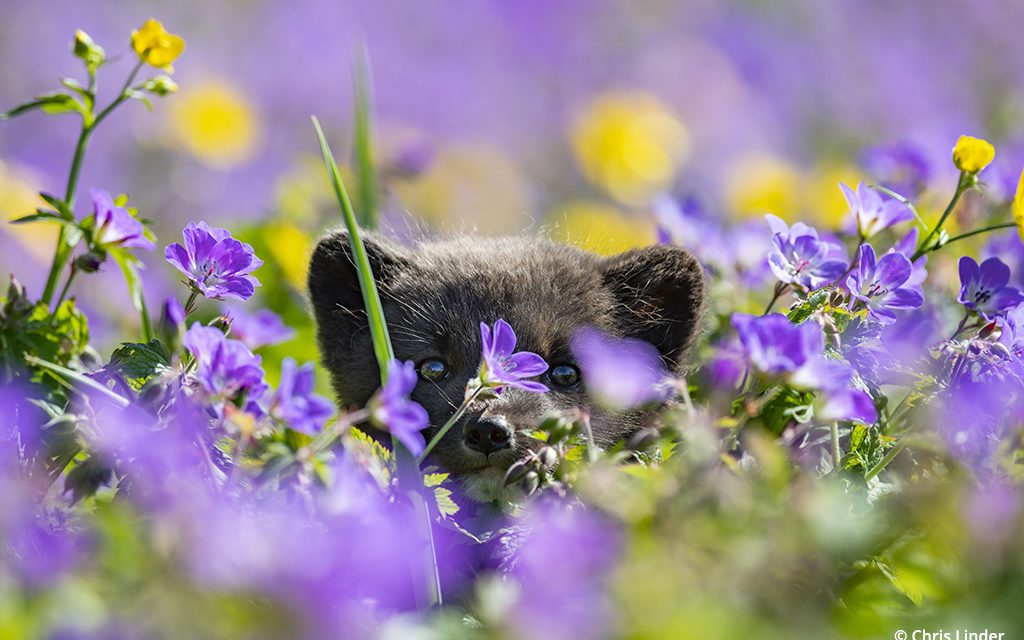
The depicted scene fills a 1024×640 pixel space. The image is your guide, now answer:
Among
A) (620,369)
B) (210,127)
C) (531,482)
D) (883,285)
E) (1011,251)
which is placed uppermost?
(210,127)

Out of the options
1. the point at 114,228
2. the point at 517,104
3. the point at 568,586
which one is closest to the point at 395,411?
the point at 568,586

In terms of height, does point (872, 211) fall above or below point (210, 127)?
below

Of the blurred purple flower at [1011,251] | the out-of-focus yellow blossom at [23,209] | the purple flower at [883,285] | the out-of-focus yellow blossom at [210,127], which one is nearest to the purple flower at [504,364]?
the purple flower at [883,285]

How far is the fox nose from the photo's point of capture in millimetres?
2602

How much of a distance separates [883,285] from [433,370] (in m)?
1.30

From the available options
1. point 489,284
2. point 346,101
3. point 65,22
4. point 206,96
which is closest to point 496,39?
point 346,101

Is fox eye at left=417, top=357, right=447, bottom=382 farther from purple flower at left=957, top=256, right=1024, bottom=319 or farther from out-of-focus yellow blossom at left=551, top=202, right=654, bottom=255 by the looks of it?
out-of-focus yellow blossom at left=551, top=202, right=654, bottom=255

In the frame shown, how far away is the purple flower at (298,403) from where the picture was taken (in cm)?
171

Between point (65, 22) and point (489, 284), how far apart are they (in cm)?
714

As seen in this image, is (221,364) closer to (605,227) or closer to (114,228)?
(114,228)

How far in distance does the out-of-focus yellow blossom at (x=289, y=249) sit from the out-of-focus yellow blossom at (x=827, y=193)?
2.56 metres

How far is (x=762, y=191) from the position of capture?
6.18 metres

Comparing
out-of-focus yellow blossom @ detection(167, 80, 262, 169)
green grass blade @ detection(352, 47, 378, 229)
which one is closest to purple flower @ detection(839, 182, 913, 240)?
green grass blade @ detection(352, 47, 378, 229)

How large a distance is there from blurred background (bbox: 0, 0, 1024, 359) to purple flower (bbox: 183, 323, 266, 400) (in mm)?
2791
